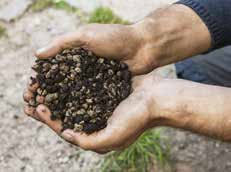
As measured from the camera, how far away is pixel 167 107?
1.63 metres

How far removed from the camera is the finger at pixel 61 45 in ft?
6.17

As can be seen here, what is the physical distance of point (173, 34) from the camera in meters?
2.04

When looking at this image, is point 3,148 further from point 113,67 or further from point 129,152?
point 113,67

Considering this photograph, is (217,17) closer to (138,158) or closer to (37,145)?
(138,158)

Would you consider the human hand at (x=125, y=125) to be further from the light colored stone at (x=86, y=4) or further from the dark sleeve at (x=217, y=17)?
the light colored stone at (x=86, y=4)

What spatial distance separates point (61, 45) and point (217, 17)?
58cm

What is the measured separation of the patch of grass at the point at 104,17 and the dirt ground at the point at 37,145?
34 centimetres

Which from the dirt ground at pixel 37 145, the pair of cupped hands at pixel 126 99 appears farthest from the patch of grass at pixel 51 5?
the pair of cupped hands at pixel 126 99

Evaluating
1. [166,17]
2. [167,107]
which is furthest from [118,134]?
[166,17]

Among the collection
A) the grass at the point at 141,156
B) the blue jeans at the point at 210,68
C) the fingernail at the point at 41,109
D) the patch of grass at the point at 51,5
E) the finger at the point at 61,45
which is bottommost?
the grass at the point at 141,156

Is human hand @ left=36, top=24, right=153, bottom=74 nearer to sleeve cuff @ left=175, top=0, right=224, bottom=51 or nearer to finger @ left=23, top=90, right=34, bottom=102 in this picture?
finger @ left=23, top=90, right=34, bottom=102

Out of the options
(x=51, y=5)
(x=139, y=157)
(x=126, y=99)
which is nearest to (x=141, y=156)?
(x=139, y=157)

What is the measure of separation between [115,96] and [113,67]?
13cm

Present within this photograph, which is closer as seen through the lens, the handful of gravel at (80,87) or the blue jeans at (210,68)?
the handful of gravel at (80,87)
